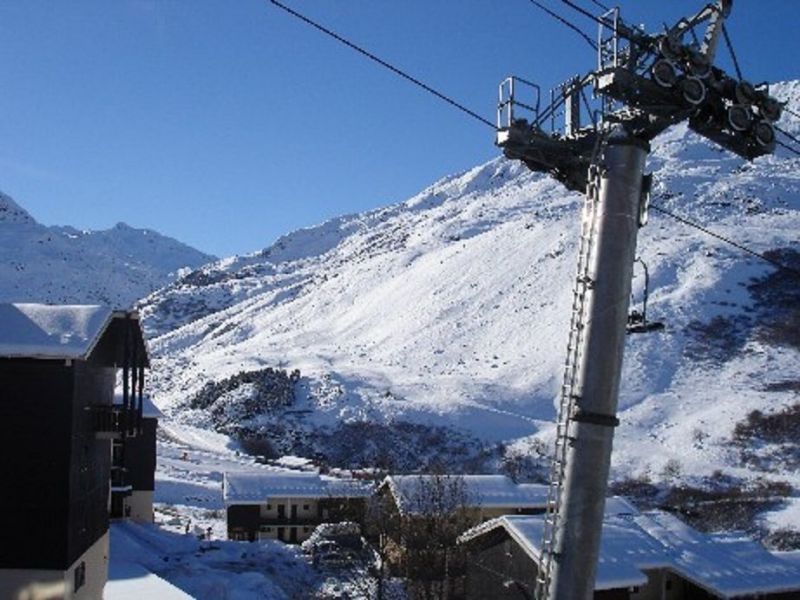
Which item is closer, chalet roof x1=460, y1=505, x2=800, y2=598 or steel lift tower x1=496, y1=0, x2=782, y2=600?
steel lift tower x1=496, y1=0, x2=782, y2=600

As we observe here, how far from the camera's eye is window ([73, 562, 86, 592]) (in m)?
18.3

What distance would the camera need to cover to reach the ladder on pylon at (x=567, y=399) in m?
8.12

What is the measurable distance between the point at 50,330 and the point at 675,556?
22387mm

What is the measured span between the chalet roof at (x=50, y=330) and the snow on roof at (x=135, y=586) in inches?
447

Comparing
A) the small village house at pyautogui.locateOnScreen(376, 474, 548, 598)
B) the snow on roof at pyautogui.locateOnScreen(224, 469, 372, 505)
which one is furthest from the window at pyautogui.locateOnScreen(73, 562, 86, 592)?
the snow on roof at pyautogui.locateOnScreen(224, 469, 372, 505)

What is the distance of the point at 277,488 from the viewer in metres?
47.8

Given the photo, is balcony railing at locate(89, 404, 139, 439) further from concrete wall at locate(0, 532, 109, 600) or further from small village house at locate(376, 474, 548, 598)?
small village house at locate(376, 474, 548, 598)

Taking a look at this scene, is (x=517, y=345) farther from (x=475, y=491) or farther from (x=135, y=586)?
(x=135, y=586)

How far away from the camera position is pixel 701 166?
18075cm

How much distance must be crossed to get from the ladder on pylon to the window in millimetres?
13726

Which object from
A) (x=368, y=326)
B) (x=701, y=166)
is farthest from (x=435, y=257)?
(x=701, y=166)

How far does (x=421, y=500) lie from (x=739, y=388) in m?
57.2

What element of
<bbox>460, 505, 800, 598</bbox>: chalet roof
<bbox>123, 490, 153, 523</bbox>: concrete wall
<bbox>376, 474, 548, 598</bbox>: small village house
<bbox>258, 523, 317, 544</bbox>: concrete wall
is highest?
<bbox>460, 505, 800, 598</bbox>: chalet roof

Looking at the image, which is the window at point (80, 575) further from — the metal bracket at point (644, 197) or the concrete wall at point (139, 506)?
the concrete wall at point (139, 506)
